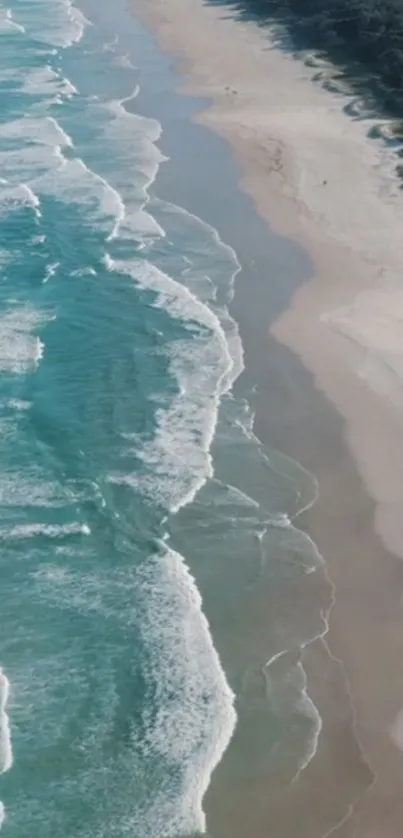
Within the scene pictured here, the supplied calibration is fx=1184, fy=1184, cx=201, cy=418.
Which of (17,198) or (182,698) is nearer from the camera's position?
(182,698)

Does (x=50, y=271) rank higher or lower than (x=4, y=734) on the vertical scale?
lower

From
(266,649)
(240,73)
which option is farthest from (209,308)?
(240,73)

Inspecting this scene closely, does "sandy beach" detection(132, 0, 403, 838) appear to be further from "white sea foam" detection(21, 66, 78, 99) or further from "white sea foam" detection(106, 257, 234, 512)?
"white sea foam" detection(21, 66, 78, 99)

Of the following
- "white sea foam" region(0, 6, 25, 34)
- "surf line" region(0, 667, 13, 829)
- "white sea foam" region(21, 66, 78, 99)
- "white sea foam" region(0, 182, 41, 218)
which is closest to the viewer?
"surf line" region(0, 667, 13, 829)

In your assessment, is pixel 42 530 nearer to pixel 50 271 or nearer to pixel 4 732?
pixel 4 732

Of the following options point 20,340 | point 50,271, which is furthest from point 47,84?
point 20,340

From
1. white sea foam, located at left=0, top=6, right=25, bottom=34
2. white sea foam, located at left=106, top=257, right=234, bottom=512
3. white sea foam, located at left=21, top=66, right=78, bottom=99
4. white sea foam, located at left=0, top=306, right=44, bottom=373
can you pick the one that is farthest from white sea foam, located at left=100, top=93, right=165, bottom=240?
white sea foam, located at left=0, top=6, right=25, bottom=34

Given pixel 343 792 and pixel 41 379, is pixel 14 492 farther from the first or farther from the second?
pixel 343 792
